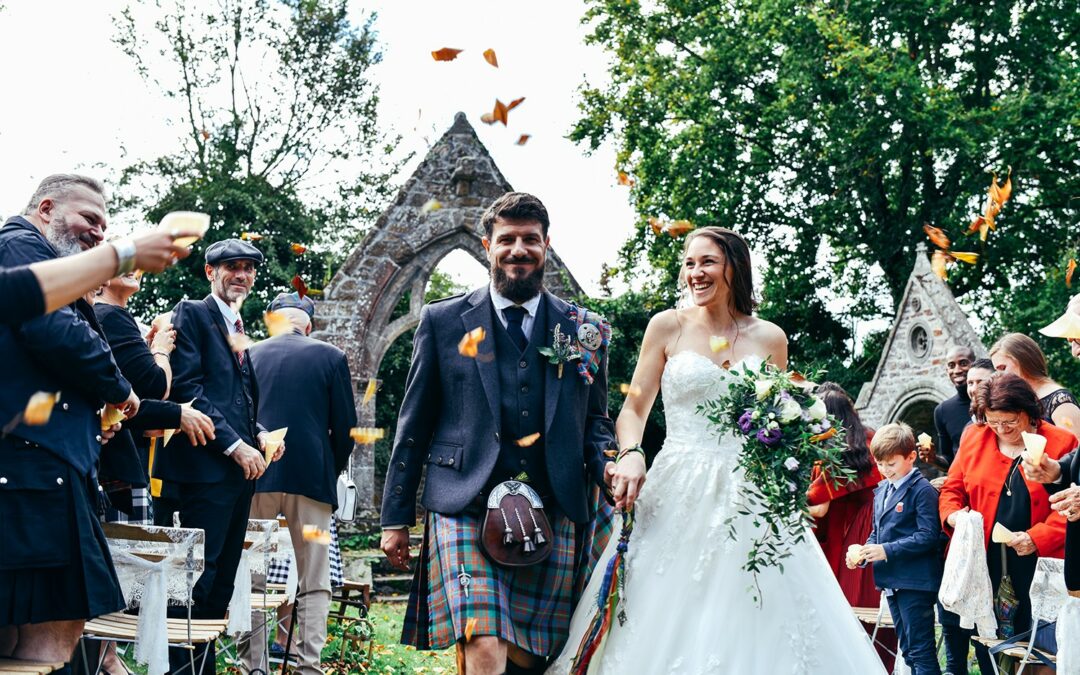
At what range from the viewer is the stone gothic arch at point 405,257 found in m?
15.9

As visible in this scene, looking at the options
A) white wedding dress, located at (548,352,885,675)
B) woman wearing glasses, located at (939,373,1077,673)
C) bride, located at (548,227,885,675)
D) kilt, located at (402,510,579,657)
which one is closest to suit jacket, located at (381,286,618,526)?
kilt, located at (402,510,579,657)

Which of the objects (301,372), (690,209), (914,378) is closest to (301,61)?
(690,209)

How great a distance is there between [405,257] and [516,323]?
1111 cm

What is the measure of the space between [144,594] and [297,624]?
2641 mm

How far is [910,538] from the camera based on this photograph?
707cm

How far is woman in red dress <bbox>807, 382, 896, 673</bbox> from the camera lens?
303 inches

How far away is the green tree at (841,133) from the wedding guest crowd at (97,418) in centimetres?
1721

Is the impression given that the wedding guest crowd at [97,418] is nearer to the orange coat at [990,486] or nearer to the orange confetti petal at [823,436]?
the orange confetti petal at [823,436]

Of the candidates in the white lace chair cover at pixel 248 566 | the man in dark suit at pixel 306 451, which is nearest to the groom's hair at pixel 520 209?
the white lace chair cover at pixel 248 566

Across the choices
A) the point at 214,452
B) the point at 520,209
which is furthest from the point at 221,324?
the point at 520,209

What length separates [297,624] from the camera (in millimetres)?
7117

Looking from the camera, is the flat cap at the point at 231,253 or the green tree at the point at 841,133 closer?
the flat cap at the point at 231,253

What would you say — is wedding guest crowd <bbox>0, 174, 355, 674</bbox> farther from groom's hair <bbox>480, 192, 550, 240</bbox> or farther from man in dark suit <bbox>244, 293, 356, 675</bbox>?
groom's hair <bbox>480, 192, 550, 240</bbox>

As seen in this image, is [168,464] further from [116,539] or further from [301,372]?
[301,372]
